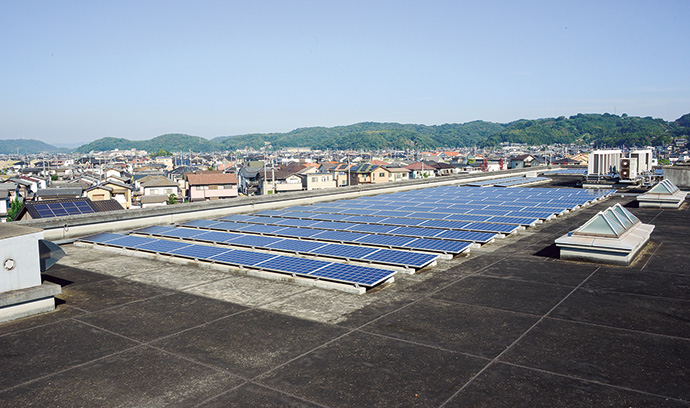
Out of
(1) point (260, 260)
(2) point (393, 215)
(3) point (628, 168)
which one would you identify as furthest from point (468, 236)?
(3) point (628, 168)

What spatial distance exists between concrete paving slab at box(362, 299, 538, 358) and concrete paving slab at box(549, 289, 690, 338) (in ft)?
5.20

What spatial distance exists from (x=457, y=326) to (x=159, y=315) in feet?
28.7

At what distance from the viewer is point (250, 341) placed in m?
11.7

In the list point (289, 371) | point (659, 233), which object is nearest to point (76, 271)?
point (289, 371)

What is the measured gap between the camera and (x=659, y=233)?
984 inches

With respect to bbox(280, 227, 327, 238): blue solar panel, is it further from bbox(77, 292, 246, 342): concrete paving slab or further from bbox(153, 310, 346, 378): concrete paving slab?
bbox(153, 310, 346, 378): concrete paving slab

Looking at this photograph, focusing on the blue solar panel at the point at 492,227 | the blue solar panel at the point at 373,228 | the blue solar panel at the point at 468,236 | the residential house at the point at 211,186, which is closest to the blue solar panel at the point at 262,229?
the blue solar panel at the point at 373,228

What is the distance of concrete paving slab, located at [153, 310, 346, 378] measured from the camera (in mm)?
10594

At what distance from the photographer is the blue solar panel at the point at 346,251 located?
19.6 metres

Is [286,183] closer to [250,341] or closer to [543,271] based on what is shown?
[543,271]

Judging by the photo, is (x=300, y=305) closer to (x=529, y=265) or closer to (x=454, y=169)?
(x=529, y=265)

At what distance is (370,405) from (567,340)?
5.76m

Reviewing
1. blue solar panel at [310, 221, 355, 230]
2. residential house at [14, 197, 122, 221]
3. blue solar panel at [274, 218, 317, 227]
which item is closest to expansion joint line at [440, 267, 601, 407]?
blue solar panel at [310, 221, 355, 230]

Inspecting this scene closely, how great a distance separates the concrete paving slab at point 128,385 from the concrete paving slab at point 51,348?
50 centimetres
